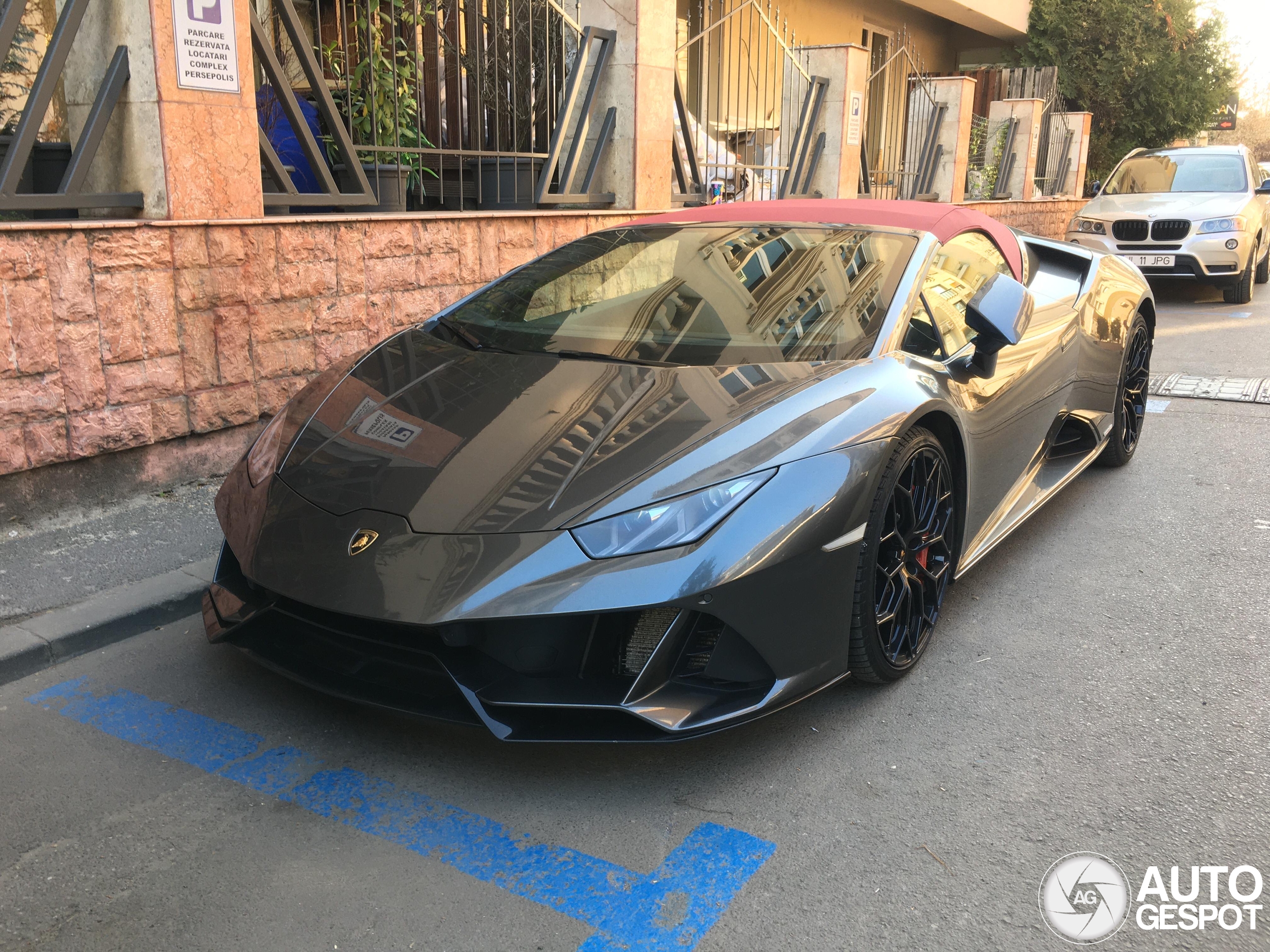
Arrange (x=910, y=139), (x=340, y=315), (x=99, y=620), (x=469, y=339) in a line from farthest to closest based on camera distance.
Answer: (x=910, y=139), (x=340, y=315), (x=469, y=339), (x=99, y=620)

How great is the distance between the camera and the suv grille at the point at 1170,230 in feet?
39.4

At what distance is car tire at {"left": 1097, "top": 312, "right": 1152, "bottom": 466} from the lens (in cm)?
530

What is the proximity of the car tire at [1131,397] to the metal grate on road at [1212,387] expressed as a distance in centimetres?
181

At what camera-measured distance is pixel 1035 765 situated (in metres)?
2.80

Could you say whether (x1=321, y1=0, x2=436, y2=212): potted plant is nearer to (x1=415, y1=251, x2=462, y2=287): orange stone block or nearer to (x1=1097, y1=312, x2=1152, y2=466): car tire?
(x1=415, y1=251, x2=462, y2=287): orange stone block

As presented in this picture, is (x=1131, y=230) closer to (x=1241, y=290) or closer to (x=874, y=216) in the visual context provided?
(x=1241, y=290)

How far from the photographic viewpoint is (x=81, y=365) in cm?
441

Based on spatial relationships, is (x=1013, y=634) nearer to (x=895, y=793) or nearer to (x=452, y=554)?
(x=895, y=793)

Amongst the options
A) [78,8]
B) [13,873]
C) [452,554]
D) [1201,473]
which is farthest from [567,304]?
[1201,473]

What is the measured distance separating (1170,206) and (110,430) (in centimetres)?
1169

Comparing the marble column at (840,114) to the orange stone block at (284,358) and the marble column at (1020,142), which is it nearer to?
the marble column at (1020,142)

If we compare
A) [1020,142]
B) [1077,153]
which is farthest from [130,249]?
[1077,153]
